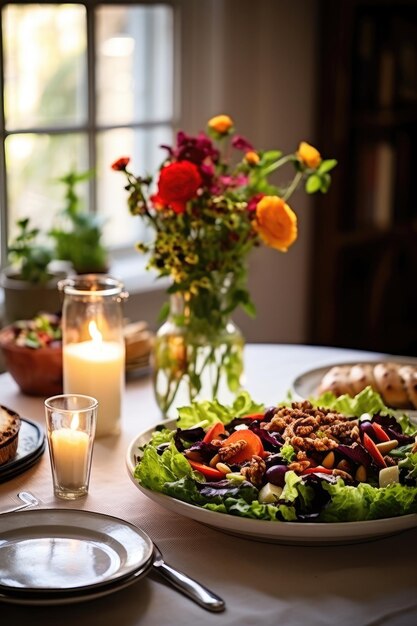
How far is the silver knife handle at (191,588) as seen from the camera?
1.11 meters

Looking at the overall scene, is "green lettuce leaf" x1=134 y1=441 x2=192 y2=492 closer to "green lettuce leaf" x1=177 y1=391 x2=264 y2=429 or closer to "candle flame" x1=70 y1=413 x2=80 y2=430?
"candle flame" x1=70 y1=413 x2=80 y2=430

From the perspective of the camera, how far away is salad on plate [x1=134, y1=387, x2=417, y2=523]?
122 cm

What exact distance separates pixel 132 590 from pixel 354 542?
0.30 metres

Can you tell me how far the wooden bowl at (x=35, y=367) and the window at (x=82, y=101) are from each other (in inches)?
40.7

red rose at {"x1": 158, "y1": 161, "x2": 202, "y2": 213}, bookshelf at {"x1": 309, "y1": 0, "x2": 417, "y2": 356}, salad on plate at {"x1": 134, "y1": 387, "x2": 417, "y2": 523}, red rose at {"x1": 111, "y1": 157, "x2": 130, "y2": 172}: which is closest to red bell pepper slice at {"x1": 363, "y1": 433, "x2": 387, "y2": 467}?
salad on plate at {"x1": 134, "y1": 387, "x2": 417, "y2": 523}

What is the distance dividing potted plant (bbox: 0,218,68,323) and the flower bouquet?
0.81 m

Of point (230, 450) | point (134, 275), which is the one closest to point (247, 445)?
point (230, 450)

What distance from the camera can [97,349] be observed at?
5.54ft

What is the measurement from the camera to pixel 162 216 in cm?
166

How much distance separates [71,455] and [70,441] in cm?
2

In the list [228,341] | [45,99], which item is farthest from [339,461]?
[45,99]

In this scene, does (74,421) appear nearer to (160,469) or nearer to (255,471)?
(160,469)

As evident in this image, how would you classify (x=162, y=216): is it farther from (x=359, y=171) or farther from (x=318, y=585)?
(x=359, y=171)

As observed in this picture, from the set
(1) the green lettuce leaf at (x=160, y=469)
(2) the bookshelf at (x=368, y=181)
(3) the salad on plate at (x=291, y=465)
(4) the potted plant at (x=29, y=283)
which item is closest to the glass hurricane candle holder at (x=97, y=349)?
(3) the salad on plate at (x=291, y=465)
